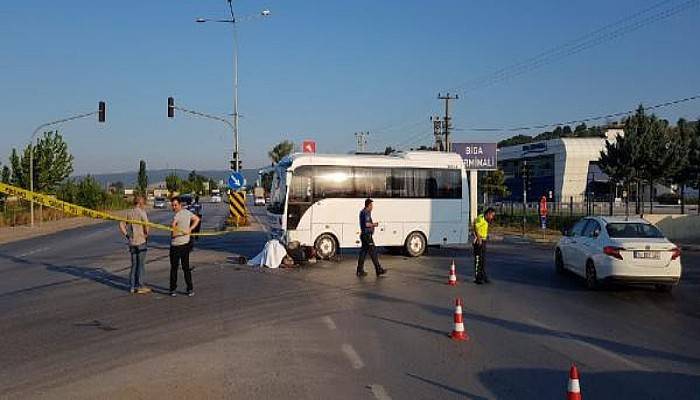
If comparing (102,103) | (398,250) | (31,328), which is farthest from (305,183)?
(102,103)

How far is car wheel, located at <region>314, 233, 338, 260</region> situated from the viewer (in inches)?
794

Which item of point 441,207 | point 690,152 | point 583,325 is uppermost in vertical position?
point 690,152

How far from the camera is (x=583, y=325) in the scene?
410 inches

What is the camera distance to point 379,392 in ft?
22.1

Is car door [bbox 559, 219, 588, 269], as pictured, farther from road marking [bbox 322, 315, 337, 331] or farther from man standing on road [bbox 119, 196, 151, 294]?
man standing on road [bbox 119, 196, 151, 294]

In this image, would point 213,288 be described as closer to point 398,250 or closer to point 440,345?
point 440,345

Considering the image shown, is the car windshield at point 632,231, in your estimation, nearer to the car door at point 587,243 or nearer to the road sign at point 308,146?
the car door at point 587,243

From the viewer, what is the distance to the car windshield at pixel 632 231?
553 inches

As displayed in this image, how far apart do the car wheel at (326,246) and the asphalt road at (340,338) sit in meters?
3.38

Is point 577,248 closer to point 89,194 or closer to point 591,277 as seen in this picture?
point 591,277

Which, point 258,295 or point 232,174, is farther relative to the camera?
point 232,174

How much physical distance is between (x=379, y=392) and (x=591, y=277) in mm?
8925

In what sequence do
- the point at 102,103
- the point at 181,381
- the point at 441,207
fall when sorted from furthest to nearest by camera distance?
the point at 102,103, the point at 441,207, the point at 181,381

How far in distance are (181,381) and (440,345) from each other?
3410mm
